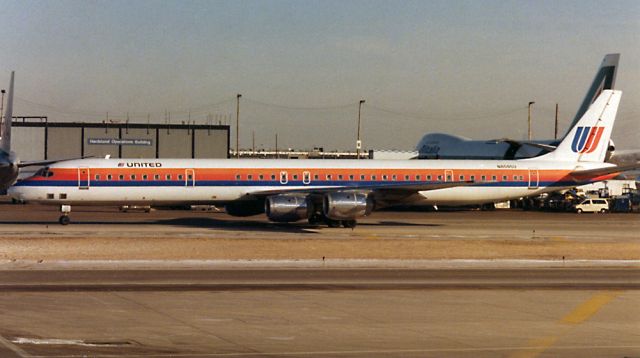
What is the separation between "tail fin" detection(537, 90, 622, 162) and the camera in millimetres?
55812

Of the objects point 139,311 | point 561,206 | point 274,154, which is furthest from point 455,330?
point 274,154

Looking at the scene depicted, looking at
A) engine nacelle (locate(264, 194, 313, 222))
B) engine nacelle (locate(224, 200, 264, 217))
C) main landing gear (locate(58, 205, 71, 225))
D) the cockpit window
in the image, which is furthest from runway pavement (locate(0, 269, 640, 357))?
engine nacelle (locate(224, 200, 264, 217))

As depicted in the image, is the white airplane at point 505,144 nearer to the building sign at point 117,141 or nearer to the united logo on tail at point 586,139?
the united logo on tail at point 586,139

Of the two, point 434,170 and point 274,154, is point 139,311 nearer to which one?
point 434,170

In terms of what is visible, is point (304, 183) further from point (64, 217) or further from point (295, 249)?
point (295, 249)

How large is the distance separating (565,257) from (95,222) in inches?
1066

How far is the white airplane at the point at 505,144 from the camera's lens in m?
71.8

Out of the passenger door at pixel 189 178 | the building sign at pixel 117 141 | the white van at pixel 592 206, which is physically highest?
the building sign at pixel 117 141

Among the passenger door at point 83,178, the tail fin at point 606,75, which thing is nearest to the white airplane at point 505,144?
the tail fin at point 606,75

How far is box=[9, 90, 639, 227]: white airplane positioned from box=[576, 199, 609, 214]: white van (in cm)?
1968

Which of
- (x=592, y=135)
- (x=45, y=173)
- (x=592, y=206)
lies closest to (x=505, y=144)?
(x=592, y=206)

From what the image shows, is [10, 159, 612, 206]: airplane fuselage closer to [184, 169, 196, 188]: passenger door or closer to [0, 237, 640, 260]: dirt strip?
[184, 169, 196, 188]: passenger door

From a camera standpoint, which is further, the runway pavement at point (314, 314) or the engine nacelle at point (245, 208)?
the engine nacelle at point (245, 208)

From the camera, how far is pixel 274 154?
165500 mm
